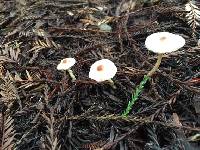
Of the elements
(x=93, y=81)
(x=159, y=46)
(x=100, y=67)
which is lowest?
(x=93, y=81)

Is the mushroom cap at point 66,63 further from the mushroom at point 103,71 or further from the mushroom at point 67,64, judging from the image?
the mushroom at point 103,71

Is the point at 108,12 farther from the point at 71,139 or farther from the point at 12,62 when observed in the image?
the point at 71,139

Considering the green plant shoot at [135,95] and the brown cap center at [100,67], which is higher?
the brown cap center at [100,67]

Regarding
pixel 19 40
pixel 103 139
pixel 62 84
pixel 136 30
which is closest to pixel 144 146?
pixel 103 139

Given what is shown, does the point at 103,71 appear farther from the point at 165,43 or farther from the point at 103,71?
the point at 165,43

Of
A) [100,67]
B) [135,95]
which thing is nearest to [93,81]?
[100,67]

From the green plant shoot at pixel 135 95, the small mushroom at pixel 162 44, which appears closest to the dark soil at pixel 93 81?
the green plant shoot at pixel 135 95
